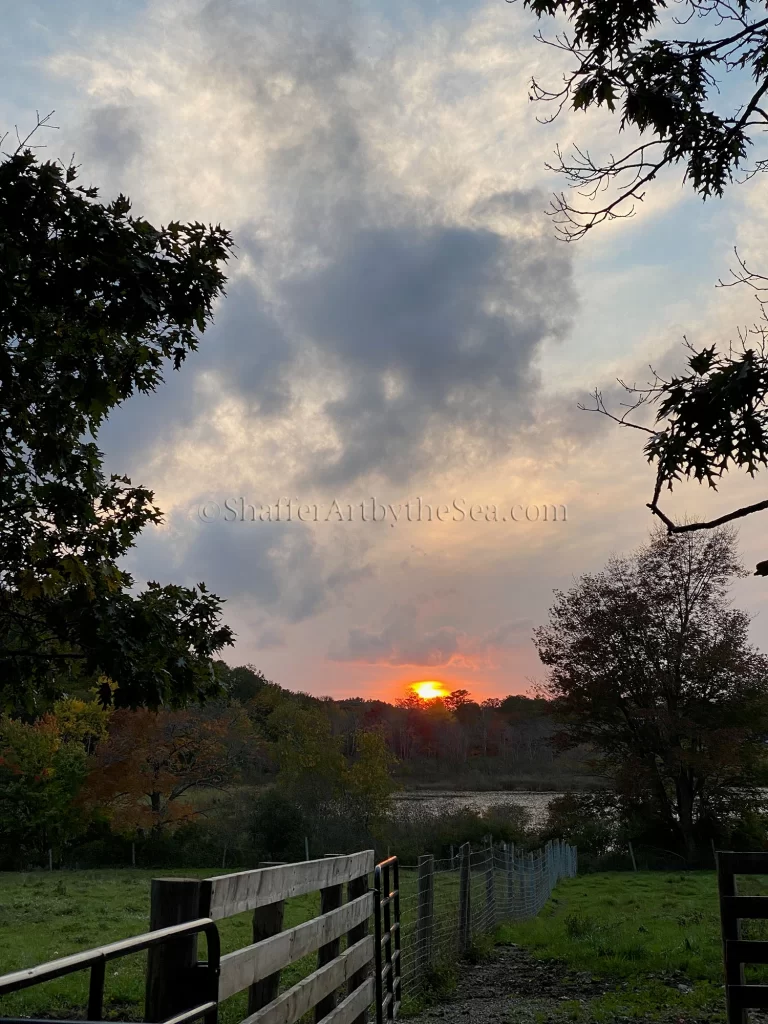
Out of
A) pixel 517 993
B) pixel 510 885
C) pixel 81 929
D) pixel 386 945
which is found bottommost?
pixel 81 929

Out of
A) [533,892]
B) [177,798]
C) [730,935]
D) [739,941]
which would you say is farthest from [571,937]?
[177,798]

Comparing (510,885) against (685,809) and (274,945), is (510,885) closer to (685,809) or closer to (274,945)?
(274,945)

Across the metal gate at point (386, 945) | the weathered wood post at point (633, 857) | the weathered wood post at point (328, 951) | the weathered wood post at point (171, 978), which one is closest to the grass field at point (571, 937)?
the metal gate at point (386, 945)

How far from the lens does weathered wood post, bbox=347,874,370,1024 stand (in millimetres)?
6207

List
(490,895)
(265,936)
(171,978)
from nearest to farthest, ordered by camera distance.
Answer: (171,978) < (265,936) < (490,895)

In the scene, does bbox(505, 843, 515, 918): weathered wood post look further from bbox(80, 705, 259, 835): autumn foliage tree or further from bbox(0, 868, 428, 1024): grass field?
bbox(80, 705, 259, 835): autumn foliage tree

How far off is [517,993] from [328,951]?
5058 millimetres

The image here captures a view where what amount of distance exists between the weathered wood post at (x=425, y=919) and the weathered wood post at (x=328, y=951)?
175 inches

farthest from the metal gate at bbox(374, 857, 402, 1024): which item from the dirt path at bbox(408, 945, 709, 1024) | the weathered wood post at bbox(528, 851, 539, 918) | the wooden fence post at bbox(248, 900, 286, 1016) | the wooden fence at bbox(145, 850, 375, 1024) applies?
the weathered wood post at bbox(528, 851, 539, 918)

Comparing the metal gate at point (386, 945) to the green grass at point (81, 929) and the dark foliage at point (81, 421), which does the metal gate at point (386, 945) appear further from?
the dark foliage at point (81, 421)

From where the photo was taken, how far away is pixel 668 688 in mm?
35156

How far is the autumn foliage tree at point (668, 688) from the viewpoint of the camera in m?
33.7

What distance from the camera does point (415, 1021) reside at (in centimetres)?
796

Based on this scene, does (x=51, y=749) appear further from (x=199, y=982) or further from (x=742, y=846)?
Result: (x=199, y=982)
